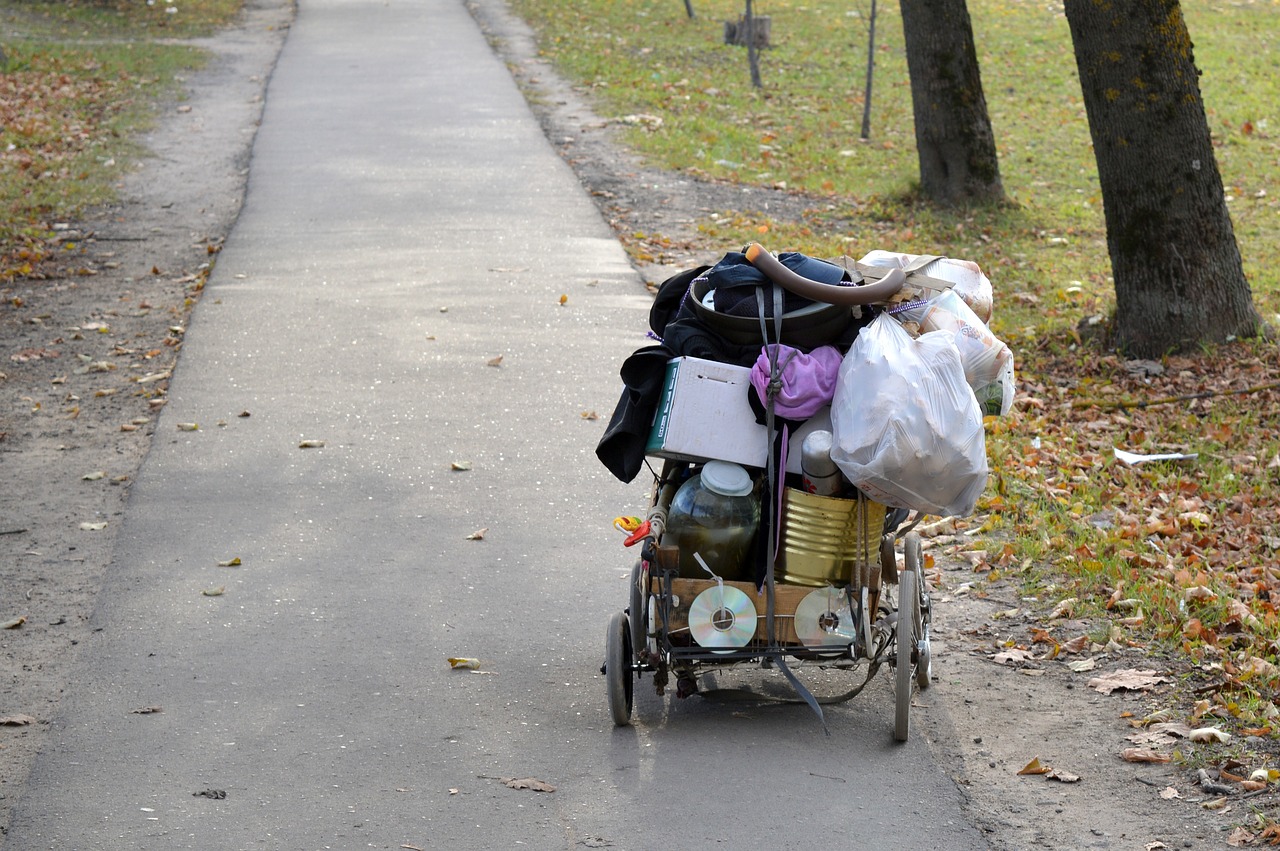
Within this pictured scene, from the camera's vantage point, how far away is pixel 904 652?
14.4 ft

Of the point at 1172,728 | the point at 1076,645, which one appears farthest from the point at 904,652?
the point at 1076,645

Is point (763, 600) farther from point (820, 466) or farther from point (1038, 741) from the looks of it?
Result: point (1038, 741)

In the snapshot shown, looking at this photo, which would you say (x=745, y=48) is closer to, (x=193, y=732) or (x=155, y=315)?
(x=155, y=315)

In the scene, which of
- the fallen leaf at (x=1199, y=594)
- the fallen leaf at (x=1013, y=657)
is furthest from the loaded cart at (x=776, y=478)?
the fallen leaf at (x=1199, y=594)

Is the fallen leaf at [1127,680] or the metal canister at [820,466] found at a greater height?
the metal canister at [820,466]

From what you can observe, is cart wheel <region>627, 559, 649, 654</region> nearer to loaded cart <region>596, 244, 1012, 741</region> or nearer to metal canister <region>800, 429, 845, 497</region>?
loaded cart <region>596, 244, 1012, 741</region>

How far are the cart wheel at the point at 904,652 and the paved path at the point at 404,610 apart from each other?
0.32ft

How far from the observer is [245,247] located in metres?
11.5

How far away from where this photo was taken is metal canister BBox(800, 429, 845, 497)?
4410 mm

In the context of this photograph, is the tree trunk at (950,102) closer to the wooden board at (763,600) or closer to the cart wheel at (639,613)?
the cart wheel at (639,613)

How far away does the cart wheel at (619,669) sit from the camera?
460 centimetres

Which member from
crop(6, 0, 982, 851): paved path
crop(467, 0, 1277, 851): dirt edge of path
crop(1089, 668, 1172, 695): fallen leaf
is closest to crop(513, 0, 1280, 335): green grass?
crop(6, 0, 982, 851): paved path

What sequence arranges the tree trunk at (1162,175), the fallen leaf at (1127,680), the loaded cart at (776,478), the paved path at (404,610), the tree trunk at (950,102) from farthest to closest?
1. the tree trunk at (950,102)
2. the tree trunk at (1162,175)
3. the fallen leaf at (1127,680)
4. the loaded cart at (776,478)
5. the paved path at (404,610)

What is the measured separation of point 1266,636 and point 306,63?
17.5m
